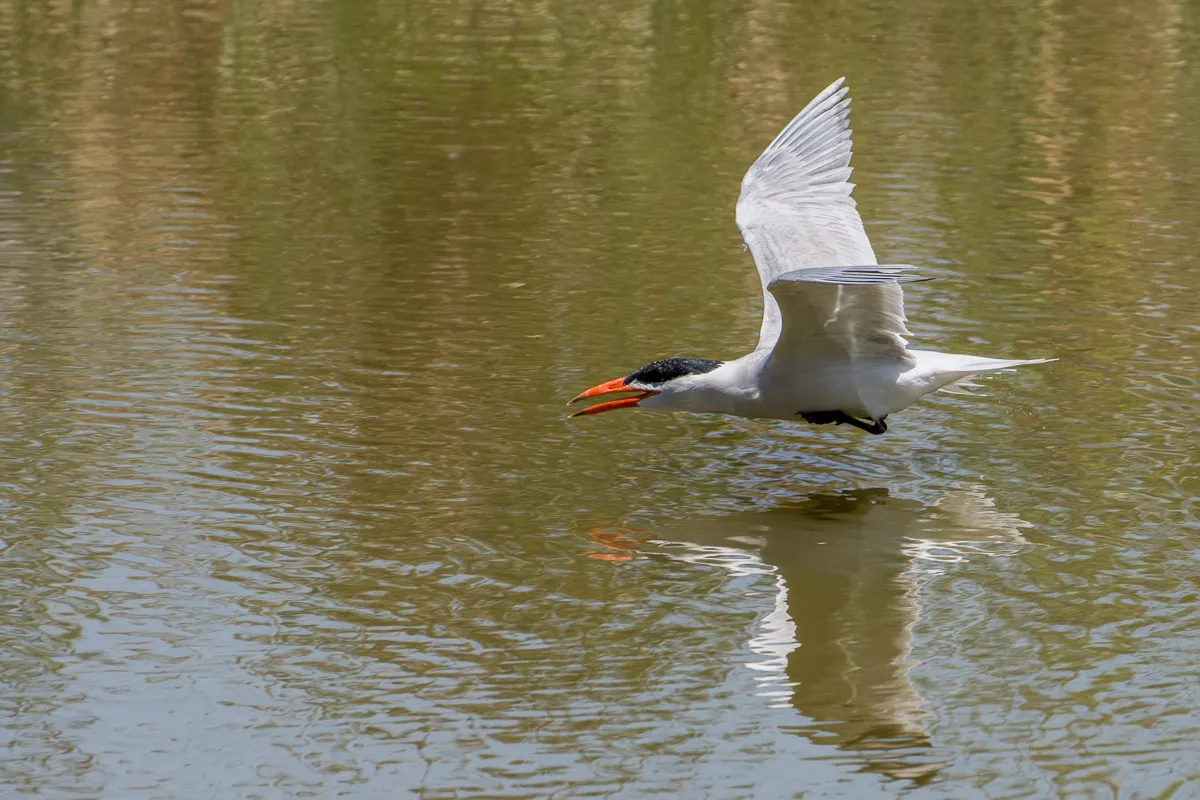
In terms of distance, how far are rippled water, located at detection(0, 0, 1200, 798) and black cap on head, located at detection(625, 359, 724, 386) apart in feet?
1.55

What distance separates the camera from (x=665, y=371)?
7.16 metres

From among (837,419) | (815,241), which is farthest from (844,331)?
(815,241)

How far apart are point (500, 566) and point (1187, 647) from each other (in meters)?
2.40

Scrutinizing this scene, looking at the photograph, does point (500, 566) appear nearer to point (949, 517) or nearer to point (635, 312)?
point (949, 517)

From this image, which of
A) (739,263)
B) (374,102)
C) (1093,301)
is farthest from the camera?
(374,102)

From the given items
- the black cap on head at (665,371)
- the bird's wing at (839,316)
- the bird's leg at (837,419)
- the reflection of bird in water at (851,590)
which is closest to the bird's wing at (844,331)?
the bird's wing at (839,316)

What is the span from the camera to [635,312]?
9578mm

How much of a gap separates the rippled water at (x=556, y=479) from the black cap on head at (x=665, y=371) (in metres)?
0.47

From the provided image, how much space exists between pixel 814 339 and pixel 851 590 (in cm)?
112

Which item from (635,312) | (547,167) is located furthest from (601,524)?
(547,167)

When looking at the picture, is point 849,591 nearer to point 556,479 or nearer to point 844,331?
point 844,331

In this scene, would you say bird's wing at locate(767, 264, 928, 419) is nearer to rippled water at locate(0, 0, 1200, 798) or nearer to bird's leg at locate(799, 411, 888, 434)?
bird's leg at locate(799, 411, 888, 434)

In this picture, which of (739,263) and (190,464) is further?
(739,263)

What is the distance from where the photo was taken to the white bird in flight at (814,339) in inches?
264
